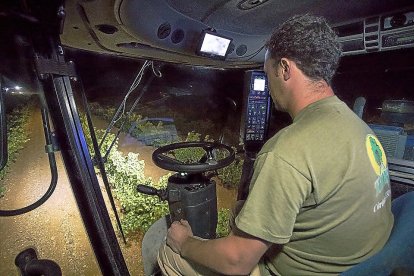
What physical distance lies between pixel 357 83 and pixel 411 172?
166 centimetres

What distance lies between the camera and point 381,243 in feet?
3.06

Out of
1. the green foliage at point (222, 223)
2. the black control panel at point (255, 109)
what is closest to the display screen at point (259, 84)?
the black control panel at point (255, 109)

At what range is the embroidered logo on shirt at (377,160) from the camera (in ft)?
2.93

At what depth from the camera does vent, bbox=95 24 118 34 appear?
4.91 ft

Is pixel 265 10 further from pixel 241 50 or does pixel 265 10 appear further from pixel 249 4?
pixel 241 50

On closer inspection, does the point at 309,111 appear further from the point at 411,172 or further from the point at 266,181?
the point at 411,172

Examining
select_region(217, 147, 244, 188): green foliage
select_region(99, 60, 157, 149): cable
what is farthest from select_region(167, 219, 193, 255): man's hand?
select_region(217, 147, 244, 188): green foliage

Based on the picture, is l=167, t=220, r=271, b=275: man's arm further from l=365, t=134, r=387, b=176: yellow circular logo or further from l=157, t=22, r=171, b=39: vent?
l=157, t=22, r=171, b=39: vent

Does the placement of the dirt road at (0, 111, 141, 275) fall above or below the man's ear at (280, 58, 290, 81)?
below

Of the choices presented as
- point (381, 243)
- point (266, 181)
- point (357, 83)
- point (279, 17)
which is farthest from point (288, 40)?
point (357, 83)

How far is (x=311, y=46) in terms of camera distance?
3.30 ft

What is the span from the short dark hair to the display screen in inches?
72.2

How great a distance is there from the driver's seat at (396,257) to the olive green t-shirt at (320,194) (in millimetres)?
85

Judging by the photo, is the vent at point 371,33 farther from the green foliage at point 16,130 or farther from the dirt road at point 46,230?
the green foliage at point 16,130
